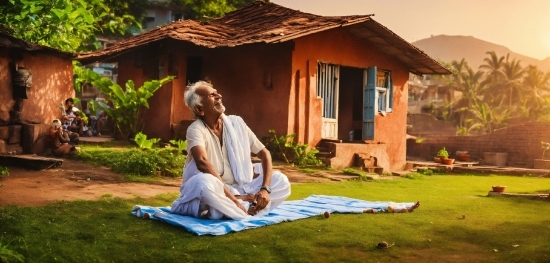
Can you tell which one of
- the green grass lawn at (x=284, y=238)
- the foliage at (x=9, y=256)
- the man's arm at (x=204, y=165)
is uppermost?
the man's arm at (x=204, y=165)

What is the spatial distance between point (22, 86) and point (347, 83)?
8281mm

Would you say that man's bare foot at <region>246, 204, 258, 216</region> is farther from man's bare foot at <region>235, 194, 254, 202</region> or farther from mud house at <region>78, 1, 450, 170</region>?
mud house at <region>78, 1, 450, 170</region>

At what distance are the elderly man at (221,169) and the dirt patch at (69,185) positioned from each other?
1.78m

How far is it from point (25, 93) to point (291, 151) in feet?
17.3

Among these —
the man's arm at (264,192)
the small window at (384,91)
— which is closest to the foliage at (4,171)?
the man's arm at (264,192)

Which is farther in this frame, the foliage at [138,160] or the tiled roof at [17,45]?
the tiled roof at [17,45]

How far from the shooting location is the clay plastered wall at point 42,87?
398 inches

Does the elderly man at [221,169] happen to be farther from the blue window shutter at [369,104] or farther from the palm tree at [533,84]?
the palm tree at [533,84]

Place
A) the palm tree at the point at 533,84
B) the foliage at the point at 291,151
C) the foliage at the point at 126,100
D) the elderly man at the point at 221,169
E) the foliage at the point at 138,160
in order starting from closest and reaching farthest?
the elderly man at the point at 221,169, the foliage at the point at 138,160, the foliage at the point at 291,151, the foliage at the point at 126,100, the palm tree at the point at 533,84

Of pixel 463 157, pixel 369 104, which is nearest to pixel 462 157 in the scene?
pixel 463 157

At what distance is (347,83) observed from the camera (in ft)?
50.5

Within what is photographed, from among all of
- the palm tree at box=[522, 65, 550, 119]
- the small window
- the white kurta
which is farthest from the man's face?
the palm tree at box=[522, 65, 550, 119]

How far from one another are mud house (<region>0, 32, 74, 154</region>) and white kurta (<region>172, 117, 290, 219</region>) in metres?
5.87

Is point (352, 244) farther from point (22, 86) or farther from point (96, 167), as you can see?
point (22, 86)
